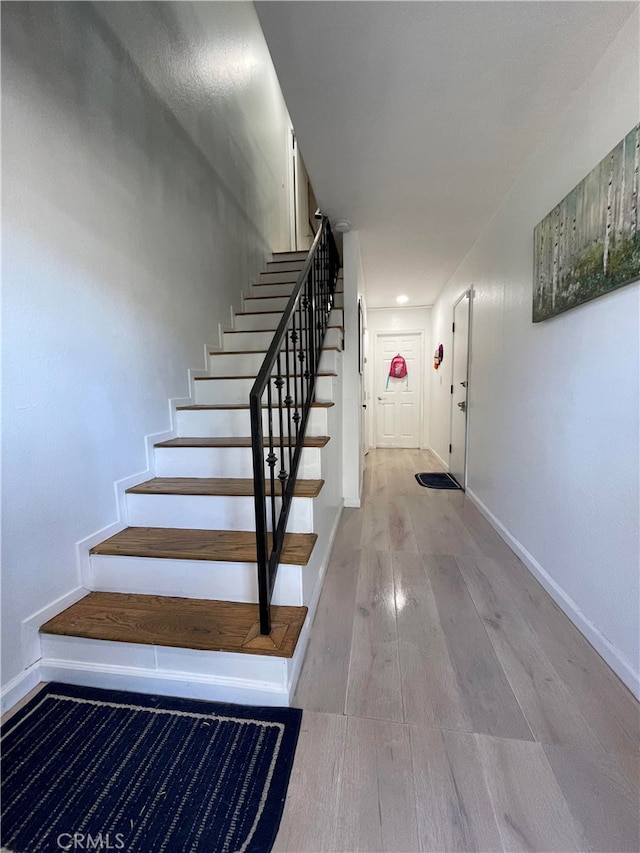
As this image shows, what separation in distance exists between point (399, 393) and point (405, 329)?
1052 mm

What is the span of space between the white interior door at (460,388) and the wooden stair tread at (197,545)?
8.10 feet

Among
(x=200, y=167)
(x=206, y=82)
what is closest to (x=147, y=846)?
(x=200, y=167)

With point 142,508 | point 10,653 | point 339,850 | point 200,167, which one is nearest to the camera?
point 339,850

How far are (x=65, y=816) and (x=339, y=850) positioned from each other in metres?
0.67

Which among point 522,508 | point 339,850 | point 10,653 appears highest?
point 522,508

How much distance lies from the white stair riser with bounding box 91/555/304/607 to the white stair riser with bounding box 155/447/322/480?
1.72 ft

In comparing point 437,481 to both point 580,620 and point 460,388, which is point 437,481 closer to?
point 460,388

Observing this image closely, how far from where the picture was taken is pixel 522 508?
202cm

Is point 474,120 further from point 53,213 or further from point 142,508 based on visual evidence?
point 142,508

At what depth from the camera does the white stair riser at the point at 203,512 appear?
151cm

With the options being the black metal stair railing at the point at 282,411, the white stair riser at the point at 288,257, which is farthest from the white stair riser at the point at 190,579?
the white stair riser at the point at 288,257

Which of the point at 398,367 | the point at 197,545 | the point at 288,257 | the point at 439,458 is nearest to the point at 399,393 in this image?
the point at 398,367

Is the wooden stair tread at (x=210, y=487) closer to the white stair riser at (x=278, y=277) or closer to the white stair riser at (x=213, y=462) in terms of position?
the white stair riser at (x=213, y=462)

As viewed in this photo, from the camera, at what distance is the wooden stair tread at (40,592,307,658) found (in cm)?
110
